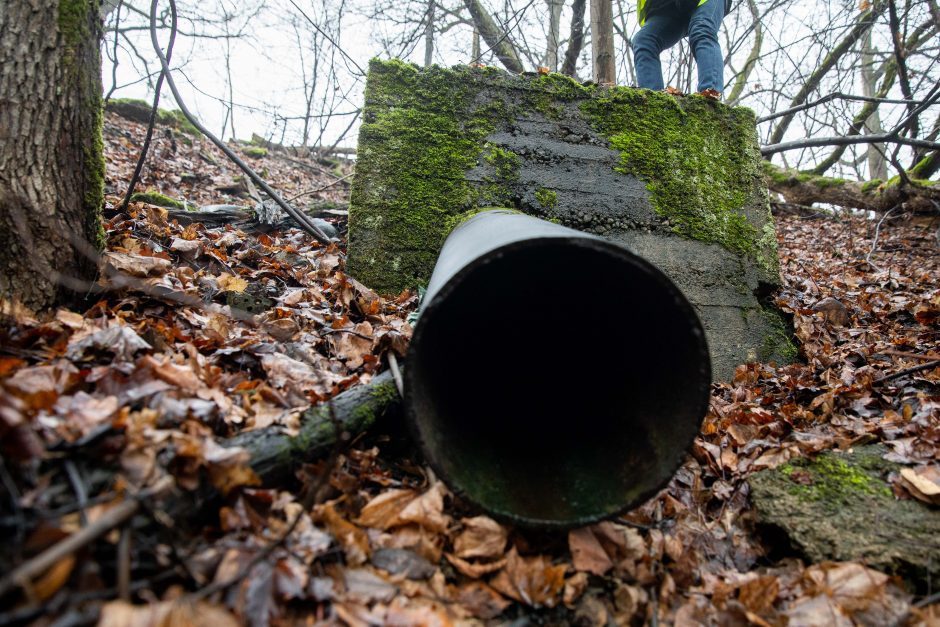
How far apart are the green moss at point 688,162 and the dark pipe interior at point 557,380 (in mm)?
1991

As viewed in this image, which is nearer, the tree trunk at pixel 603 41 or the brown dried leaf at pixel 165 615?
the brown dried leaf at pixel 165 615

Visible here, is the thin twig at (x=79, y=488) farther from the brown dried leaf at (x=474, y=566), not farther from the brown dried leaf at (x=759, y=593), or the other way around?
the brown dried leaf at (x=759, y=593)

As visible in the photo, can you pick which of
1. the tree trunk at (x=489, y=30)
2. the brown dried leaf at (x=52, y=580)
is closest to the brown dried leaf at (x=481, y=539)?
the brown dried leaf at (x=52, y=580)

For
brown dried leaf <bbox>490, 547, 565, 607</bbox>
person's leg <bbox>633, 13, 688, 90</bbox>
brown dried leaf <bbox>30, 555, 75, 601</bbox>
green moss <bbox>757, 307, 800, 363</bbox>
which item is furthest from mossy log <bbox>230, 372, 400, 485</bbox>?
person's leg <bbox>633, 13, 688, 90</bbox>

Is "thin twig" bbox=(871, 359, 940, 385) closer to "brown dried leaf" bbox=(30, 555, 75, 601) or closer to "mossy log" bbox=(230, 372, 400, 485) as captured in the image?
"mossy log" bbox=(230, 372, 400, 485)

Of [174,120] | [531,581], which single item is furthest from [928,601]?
[174,120]

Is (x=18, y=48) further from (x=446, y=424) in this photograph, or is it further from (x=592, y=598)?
(x=592, y=598)

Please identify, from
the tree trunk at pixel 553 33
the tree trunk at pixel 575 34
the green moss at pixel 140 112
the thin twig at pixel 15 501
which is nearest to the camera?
the thin twig at pixel 15 501

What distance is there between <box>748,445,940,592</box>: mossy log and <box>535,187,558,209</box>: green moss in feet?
7.14

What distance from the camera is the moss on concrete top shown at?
3588 millimetres

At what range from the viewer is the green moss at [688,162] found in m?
3.79

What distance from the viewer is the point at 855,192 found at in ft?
25.8

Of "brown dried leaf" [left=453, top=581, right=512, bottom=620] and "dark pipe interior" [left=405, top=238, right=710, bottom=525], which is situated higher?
"dark pipe interior" [left=405, top=238, right=710, bottom=525]

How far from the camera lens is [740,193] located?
13.0 ft
